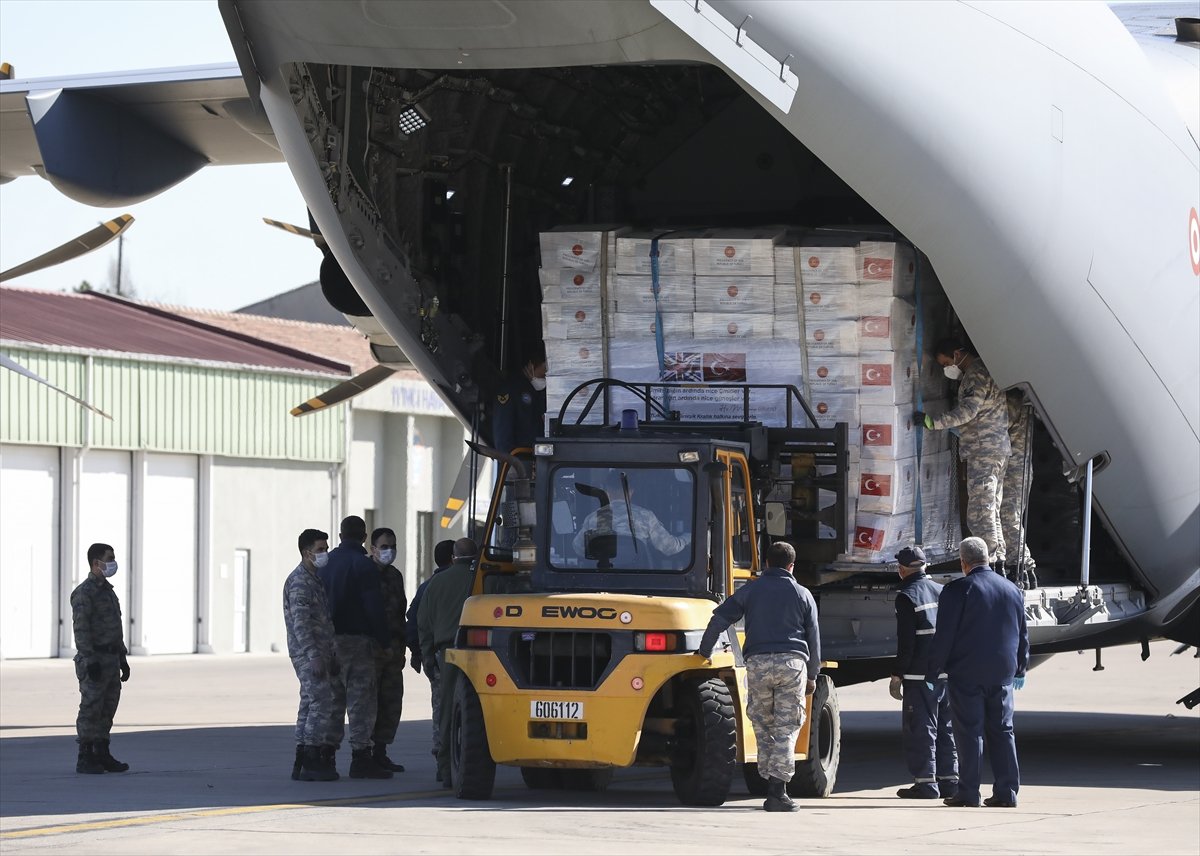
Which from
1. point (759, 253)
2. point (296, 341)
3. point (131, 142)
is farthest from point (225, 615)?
point (759, 253)

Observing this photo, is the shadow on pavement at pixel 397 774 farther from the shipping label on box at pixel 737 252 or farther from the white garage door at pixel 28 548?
the white garage door at pixel 28 548

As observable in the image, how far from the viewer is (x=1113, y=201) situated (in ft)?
42.2

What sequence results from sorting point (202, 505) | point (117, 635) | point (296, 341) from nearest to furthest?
point (117, 635) < point (202, 505) < point (296, 341)

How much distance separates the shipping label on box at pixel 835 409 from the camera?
1266 centimetres

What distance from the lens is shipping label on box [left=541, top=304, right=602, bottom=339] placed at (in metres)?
13.2

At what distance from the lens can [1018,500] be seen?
44.7 feet

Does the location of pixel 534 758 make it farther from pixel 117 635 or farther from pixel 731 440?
pixel 117 635

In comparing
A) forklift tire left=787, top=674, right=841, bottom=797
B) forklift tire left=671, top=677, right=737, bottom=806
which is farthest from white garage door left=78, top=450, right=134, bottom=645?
forklift tire left=671, top=677, right=737, bottom=806

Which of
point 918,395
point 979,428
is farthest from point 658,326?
point 979,428

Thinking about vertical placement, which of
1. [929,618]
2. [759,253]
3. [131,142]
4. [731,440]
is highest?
[131,142]

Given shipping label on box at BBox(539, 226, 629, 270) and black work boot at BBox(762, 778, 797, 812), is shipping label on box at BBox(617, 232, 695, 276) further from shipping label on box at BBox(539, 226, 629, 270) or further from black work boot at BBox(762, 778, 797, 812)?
black work boot at BBox(762, 778, 797, 812)

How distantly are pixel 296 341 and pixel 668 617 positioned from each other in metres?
30.4

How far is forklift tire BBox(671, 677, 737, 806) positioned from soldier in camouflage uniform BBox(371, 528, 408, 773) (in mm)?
2818

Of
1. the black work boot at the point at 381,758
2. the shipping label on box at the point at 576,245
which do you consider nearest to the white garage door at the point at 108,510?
the black work boot at the point at 381,758
